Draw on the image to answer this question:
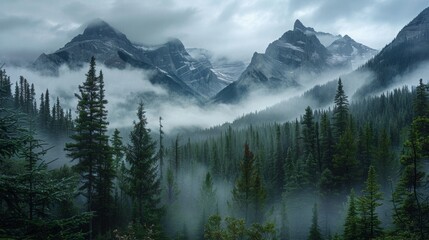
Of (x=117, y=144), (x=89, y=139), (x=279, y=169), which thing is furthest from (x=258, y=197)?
(x=279, y=169)

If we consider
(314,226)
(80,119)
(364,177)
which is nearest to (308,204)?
(364,177)

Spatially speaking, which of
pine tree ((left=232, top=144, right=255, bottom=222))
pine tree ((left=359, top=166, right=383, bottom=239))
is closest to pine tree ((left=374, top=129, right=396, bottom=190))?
pine tree ((left=232, top=144, right=255, bottom=222))

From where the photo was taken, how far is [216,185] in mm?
102500

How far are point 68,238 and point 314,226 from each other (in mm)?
41642

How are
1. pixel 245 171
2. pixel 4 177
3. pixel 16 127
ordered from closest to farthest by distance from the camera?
pixel 4 177 → pixel 16 127 → pixel 245 171

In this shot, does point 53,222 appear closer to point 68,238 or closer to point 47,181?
point 68,238

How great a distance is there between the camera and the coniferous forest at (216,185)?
10266 mm

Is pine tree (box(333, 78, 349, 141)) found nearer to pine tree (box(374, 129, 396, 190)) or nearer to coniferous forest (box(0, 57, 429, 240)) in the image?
coniferous forest (box(0, 57, 429, 240))

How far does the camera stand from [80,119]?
100 feet

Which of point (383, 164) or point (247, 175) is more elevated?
point (247, 175)

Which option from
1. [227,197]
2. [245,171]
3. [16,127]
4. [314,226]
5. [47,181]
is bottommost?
[227,197]

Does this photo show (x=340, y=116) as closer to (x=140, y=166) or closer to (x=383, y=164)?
(x=383, y=164)

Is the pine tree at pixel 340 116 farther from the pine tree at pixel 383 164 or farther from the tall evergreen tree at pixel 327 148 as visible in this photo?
the pine tree at pixel 383 164

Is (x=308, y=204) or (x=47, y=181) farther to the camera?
(x=308, y=204)
